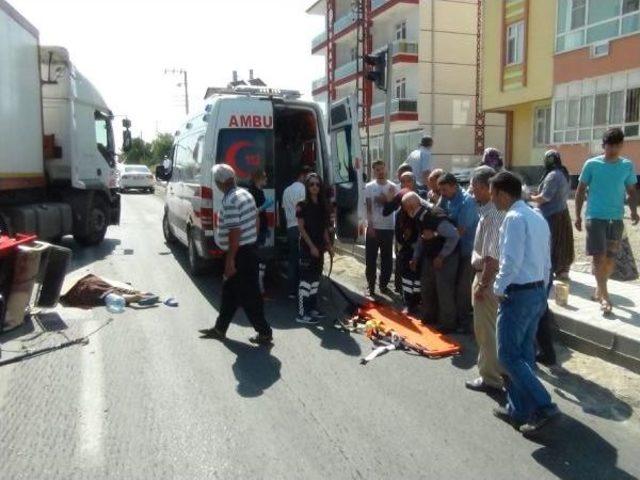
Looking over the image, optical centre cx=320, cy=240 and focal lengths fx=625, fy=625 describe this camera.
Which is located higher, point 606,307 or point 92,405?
point 606,307

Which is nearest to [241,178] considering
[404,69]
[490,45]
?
[490,45]

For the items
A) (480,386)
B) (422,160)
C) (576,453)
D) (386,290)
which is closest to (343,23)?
(422,160)

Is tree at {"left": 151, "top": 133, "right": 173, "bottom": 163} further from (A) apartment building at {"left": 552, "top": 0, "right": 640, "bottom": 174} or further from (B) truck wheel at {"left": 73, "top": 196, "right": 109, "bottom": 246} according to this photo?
(B) truck wheel at {"left": 73, "top": 196, "right": 109, "bottom": 246}

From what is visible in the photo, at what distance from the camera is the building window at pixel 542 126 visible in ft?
82.1

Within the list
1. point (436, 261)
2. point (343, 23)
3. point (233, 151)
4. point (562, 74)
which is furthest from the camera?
point (343, 23)

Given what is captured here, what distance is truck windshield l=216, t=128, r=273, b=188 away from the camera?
790 centimetres

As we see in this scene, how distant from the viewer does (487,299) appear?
4.54m

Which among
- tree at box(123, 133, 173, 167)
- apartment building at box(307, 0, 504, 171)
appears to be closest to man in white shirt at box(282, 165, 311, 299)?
apartment building at box(307, 0, 504, 171)

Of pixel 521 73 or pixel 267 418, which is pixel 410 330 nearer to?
pixel 267 418

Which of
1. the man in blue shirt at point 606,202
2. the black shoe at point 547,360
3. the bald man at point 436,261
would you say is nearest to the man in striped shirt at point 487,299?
the black shoe at point 547,360

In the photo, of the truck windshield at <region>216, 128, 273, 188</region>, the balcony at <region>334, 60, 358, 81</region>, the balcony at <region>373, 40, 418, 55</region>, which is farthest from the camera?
the balcony at <region>334, 60, 358, 81</region>

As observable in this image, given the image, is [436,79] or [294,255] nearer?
[294,255]

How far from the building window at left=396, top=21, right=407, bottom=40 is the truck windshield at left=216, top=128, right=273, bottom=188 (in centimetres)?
2912

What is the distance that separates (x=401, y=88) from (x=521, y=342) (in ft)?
110
